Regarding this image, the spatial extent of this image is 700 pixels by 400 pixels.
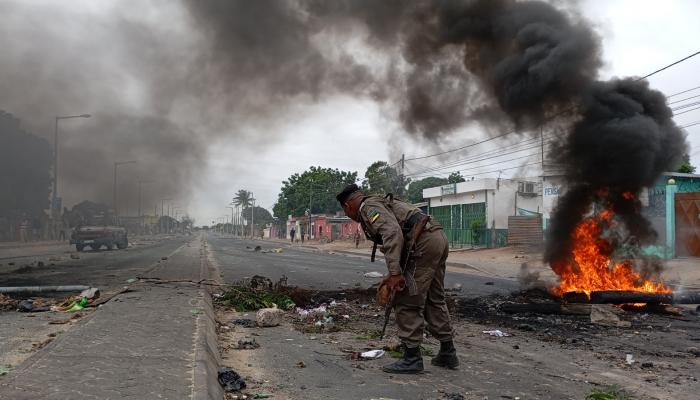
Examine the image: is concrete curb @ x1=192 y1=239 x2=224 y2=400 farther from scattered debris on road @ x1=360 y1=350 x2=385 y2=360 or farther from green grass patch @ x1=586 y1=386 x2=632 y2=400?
green grass patch @ x1=586 y1=386 x2=632 y2=400

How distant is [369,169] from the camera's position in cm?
5122

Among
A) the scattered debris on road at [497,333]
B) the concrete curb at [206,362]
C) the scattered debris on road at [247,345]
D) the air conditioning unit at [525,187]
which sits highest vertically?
the air conditioning unit at [525,187]

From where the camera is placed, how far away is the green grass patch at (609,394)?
3.16 meters

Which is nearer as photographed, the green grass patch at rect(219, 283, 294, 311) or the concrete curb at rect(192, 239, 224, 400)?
the concrete curb at rect(192, 239, 224, 400)

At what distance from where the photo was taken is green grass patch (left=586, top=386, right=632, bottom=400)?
3.16 metres

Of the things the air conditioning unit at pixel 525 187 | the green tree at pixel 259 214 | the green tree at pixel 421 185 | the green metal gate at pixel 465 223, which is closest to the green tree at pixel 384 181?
the green metal gate at pixel 465 223

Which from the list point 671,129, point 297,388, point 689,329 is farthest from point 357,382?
point 671,129

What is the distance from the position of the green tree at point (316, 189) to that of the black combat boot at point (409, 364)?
5709cm

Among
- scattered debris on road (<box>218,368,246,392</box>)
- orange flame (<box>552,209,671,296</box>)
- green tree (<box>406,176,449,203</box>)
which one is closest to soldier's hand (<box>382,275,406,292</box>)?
Answer: scattered debris on road (<box>218,368,246,392</box>)

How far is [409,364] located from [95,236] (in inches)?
992

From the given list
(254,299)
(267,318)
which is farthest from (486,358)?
(254,299)

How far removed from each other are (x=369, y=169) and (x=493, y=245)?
24.4m

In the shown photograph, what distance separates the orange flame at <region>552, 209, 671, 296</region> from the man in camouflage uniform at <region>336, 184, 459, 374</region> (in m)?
4.42

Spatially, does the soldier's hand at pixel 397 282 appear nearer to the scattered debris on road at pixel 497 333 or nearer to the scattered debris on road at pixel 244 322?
the scattered debris on road at pixel 497 333
